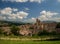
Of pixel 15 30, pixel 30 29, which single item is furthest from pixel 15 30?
pixel 30 29

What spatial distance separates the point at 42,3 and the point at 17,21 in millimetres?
664

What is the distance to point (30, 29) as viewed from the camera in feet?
13.6

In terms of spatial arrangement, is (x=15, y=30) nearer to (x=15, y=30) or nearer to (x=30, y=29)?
(x=15, y=30)

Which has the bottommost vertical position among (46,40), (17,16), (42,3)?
(46,40)

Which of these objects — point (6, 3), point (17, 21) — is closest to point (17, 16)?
point (17, 21)

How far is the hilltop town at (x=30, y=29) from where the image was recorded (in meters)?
4.13

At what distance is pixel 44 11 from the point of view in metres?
4.10

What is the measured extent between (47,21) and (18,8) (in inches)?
26.9

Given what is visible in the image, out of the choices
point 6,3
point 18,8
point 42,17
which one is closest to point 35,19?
point 42,17

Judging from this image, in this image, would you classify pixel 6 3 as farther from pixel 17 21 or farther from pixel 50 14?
pixel 50 14

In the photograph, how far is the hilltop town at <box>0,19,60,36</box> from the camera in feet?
13.6

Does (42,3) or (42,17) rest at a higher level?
(42,3)

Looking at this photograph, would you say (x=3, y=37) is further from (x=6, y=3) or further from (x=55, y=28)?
(x=55, y=28)

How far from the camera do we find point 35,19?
4102 mm
